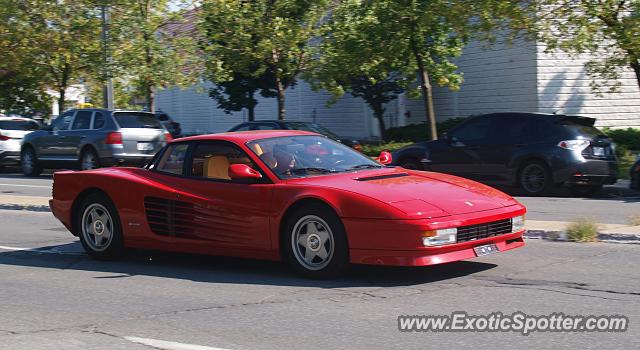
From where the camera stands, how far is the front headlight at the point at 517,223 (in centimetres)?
800

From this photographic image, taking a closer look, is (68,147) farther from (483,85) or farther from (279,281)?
(279,281)

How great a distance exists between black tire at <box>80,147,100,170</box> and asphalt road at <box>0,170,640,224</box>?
205cm

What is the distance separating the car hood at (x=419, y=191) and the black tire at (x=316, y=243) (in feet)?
0.94

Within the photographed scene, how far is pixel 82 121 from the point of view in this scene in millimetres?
23344

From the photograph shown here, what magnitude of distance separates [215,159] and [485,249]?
2.90 metres

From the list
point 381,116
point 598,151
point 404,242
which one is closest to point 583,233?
point 404,242

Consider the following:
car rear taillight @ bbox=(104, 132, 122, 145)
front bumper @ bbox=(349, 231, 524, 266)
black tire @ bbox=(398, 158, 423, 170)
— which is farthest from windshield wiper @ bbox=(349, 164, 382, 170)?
car rear taillight @ bbox=(104, 132, 122, 145)

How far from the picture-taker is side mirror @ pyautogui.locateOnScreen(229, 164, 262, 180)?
26.8 feet

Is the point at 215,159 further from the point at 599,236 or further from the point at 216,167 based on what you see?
the point at 599,236

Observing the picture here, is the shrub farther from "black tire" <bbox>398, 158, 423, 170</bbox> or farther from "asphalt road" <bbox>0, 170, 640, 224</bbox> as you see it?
"asphalt road" <bbox>0, 170, 640, 224</bbox>

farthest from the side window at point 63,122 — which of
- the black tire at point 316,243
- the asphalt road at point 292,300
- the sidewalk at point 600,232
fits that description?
the black tire at point 316,243

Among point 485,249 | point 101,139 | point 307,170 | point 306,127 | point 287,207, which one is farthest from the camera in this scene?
point 306,127

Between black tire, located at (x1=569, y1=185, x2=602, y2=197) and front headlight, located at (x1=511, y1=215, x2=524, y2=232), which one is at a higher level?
front headlight, located at (x1=511, y1=215, x2=524, y2=232)

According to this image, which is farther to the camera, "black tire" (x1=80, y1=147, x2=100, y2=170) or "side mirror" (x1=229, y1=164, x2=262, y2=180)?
"black tire" (x1=80, y1=147, x2=100, y2=170)
